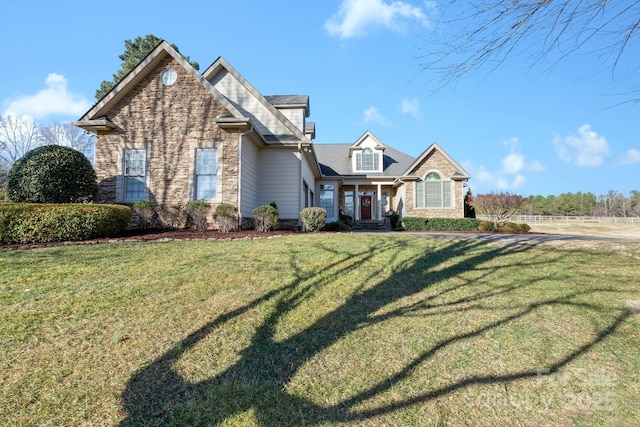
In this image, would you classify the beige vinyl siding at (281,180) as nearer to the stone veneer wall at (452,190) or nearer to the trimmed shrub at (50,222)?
the trimmed shrub at (50,222)

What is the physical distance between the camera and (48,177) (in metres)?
9.86

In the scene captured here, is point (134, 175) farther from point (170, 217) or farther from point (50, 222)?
point (50, 222)

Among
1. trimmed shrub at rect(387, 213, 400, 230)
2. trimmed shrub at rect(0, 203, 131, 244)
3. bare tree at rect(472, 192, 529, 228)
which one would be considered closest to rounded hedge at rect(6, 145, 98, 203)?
trimmed shrub at rect(0, 203, 131, 244)

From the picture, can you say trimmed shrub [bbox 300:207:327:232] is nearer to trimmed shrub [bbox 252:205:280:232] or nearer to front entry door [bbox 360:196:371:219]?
trimmed shrub [bbox 252:205:280:232]

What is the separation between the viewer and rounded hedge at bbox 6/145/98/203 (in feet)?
32.1

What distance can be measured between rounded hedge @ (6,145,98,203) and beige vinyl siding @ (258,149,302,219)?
6042mm

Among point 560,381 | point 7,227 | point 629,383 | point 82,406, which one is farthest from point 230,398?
point 7,227

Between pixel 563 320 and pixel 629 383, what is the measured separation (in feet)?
3.99

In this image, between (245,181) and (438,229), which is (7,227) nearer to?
(245,181)

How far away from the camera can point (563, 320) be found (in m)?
4.19

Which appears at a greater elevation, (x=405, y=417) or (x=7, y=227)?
(x=7, y=227)

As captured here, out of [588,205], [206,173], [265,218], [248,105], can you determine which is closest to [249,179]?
[206,173]

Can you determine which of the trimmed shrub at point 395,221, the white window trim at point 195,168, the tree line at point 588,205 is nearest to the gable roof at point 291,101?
the white window trim at point 195,168

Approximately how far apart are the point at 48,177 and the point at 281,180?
294 inches
